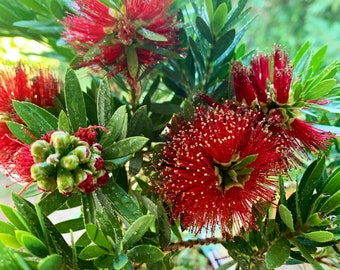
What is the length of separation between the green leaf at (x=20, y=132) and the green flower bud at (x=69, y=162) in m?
0.07

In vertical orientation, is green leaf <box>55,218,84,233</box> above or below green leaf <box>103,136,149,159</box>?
below

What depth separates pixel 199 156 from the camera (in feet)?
1.30

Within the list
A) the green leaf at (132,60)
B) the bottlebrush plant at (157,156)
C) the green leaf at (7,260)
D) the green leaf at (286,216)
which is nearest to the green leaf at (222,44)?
the bottlebrush plant at (157,156)

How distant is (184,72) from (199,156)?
0.63 feet

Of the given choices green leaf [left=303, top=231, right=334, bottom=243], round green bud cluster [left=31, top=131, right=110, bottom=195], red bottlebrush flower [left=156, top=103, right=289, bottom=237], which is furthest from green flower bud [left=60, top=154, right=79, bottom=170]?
green leaf [left=303, top=231, right=334, bottom=243]

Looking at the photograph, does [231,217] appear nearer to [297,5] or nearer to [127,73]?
[127,73]

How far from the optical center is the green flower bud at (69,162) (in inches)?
12.9

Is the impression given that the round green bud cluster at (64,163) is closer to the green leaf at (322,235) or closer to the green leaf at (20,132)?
the green leaf at (20,132)

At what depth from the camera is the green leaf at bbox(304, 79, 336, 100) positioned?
16.2 inches

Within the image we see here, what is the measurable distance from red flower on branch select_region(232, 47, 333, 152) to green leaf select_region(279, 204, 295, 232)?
0.25 feet

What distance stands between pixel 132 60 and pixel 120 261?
0.68 feet

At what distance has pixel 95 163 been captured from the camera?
1.15 ft

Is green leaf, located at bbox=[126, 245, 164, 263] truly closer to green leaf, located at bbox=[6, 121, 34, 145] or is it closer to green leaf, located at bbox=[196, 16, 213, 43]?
green leaf, located at bbox=[6, 121, 34, 145]

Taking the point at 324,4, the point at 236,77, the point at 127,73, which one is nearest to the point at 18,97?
the point at 127,73
